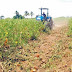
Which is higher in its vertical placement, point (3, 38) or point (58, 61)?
point (3, 38)

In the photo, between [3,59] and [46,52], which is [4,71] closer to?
[3,59]

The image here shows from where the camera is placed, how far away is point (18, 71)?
3539 millimetres

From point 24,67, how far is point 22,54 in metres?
0.87

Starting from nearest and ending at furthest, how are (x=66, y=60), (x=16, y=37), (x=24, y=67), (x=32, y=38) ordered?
(x=24, y=67), (x=66, y=60), (x=16, y=37), (x=32, y=38)

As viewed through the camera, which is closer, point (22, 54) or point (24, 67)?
point (24, 67)

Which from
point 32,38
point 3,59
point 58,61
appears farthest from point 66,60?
point 32,38

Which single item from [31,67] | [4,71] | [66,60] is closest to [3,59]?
[4,71]

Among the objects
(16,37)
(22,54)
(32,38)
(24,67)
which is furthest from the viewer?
(32,38)

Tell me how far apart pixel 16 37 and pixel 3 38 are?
82cm

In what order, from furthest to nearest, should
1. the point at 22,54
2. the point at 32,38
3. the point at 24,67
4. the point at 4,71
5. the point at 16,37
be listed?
the point at 32,38 → the point at 16,37 → the point at 22,54 → the point at 24,67 → the point at 4,71

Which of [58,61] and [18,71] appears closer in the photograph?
[18,71]

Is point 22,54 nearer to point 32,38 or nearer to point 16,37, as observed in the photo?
point 16,37

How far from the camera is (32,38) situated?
6.64m

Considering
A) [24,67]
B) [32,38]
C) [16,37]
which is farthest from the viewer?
[32,38]
